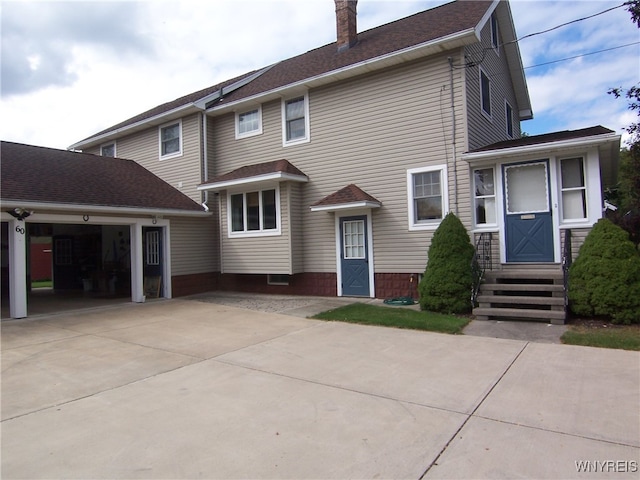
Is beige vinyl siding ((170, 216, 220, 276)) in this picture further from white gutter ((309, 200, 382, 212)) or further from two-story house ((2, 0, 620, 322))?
white gutter ((309, 200, 382, 212))

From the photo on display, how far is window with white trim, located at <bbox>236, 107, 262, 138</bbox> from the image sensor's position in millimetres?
14010

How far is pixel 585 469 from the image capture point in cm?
309

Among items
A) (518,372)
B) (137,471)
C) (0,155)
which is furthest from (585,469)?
(0,155)

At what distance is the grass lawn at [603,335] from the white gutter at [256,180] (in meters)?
7.79

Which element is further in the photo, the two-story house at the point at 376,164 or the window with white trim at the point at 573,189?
the two-story house at the point at 376,164

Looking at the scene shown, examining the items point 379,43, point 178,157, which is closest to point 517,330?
point 379,43

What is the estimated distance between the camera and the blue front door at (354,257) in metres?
11.8

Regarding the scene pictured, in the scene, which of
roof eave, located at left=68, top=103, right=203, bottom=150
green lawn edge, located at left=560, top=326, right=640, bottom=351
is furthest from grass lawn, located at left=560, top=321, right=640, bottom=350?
roof eave, located at left=68, top=103, right=203, bottom=150

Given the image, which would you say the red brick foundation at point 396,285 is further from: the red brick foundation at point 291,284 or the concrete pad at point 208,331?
the concrete pad at point 208,331

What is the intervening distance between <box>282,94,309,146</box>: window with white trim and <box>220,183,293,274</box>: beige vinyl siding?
1.74 metres

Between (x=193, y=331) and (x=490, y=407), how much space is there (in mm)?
5747

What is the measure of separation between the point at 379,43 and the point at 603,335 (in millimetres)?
9369

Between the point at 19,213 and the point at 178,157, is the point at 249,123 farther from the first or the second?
the point at 19,213

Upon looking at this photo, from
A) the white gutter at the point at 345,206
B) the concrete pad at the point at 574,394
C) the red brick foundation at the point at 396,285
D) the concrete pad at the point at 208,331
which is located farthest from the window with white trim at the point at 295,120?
the concrete pad at the point at 574,394
